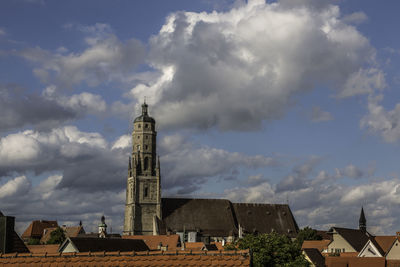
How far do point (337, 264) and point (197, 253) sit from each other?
50554mm

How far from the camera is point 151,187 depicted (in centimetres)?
13125

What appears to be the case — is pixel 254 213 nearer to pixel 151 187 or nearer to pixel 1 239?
pixel 151 187

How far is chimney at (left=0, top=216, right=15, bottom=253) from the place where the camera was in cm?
2088

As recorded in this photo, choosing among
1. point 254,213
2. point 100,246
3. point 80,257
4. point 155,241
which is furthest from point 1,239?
point 254,213

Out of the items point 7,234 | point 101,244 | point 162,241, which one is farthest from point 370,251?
point 7,234

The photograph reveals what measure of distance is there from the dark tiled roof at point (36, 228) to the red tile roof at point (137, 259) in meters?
136

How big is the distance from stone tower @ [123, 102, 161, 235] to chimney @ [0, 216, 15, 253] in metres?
105

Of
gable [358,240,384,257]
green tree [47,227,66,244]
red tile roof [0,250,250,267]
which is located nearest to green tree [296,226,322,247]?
gable [358,240,384,257]

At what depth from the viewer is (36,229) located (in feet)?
490

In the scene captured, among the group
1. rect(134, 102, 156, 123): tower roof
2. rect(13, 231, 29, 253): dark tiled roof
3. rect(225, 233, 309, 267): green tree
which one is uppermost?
rect(134, 102, 156, 123): tower roof

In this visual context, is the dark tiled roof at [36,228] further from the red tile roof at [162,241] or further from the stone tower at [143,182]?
the red tile roof at [162,241]

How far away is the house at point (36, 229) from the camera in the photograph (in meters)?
146

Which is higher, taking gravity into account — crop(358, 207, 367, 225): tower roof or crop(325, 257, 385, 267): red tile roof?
crop(358, 207, 367, 225): tower roof

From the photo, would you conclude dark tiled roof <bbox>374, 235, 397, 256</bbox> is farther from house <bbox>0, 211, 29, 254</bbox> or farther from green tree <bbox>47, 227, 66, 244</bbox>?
house <bbox>0, 211, 29, 254</bbox>
